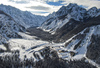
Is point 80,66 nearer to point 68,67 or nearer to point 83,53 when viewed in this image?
point 68,67

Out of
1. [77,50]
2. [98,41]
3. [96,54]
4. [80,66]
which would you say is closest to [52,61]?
[80,66]

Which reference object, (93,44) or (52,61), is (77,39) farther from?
(52,61)

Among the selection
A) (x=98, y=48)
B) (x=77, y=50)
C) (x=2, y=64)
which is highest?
(x=98, y=48)

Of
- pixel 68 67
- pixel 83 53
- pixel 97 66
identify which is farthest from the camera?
pixel 83 53

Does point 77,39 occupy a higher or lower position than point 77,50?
higher

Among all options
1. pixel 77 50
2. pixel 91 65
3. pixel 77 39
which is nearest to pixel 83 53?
pixel 77 50

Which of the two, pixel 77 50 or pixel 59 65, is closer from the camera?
pixel 59 65

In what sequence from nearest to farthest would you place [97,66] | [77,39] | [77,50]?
[97,66] → [77,50] → [77,39]

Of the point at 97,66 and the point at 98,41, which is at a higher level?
the point at 98,41

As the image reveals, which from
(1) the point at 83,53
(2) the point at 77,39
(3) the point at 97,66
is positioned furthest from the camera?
(2) the point at 77,39

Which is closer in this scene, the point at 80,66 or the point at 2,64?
the point at 80,66
